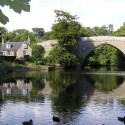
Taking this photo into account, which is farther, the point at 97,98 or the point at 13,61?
the point at 13,61

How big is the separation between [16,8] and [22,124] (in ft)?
56.5

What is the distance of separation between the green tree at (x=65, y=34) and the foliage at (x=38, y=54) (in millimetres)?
2646

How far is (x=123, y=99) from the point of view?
29.6 m

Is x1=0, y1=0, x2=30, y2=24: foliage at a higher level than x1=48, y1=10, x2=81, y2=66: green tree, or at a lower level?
lower

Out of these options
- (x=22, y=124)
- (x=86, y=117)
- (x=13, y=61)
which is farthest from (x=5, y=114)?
(x=13, y=61)

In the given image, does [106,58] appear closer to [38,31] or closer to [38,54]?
[38,54]

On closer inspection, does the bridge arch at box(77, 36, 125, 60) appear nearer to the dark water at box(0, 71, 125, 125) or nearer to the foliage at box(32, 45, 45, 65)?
the foliage at box(32, 45, 45, 65)

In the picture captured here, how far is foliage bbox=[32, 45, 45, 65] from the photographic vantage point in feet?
234

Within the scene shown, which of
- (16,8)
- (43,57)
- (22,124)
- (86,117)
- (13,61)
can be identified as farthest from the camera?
(43,57)

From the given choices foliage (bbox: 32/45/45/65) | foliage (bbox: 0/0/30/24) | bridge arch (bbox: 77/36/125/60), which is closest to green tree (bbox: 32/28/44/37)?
bridge arch (bbox: 77/36/125/60)

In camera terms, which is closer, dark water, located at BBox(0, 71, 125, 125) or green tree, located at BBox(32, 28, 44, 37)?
dark water, located at BBox(0, 71, 125, 125)

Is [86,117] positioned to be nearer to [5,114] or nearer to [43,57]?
[5,114]

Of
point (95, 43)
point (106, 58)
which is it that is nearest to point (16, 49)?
point (95, 43)

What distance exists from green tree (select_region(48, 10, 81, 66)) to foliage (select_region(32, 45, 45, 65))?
2.65 metres
